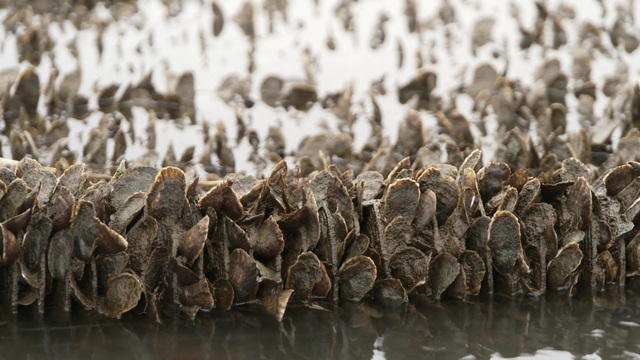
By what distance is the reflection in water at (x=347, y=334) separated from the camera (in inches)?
85.8

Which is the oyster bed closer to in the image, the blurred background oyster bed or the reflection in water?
the reflection in water

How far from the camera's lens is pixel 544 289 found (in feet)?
8.62

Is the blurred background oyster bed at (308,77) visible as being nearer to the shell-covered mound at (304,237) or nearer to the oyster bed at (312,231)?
the oyster bed at (312,231)

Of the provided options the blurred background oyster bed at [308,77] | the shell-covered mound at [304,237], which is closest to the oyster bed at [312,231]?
the shell-covered mound at [304,237]

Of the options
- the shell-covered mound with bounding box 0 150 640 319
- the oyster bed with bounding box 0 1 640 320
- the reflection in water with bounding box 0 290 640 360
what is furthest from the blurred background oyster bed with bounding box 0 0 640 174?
the reflection in water with bounding box 0 290 640 360

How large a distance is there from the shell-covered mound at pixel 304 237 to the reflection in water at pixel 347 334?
2.3 inches

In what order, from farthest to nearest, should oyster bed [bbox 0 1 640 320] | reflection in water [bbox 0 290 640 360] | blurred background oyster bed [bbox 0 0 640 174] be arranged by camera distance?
blurred background oyster bed [bbox 0 0 640 174]
oyster bed [bbox 0 1 640 320]
reflection in water [bbox 0 290 640 360]

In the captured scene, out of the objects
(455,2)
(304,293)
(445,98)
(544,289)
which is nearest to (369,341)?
(304,293)

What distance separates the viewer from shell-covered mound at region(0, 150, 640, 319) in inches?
89.7

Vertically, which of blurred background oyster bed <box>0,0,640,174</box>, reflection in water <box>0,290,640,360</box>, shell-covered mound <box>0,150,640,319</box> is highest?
blurred background oyster bed <box>0,0,640,174</box>

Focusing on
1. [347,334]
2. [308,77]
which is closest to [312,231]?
[347,334]

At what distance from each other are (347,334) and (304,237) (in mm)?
294

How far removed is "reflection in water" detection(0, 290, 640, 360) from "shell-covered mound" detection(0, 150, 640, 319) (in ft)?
0.19

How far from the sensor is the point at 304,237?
2422mm
